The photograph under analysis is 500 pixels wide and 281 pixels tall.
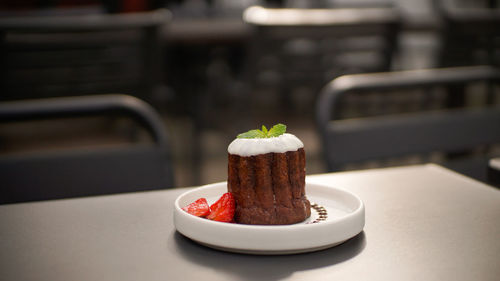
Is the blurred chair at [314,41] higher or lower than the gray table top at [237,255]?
higher

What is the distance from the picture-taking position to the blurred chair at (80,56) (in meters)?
1.69

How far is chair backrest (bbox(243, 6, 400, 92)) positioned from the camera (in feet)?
6.25

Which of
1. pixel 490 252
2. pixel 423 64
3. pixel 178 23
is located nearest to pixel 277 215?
pixel 490 252

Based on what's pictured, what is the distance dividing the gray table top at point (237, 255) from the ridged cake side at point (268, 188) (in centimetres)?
6

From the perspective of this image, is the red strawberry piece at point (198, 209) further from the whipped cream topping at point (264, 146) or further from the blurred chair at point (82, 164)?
the blurred chair at point (82, 164)

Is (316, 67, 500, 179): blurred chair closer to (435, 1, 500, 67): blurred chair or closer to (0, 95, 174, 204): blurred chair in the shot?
(0, 95, 174, 204): blurred chair

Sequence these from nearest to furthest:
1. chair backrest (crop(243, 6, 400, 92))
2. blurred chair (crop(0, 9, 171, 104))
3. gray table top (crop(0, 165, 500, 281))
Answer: gray table top (crop(0, 165, 500, 281)), blurred chair (crop(0, 9, 171, 104)), chair backrest (crop(243, 6, 400, 92))

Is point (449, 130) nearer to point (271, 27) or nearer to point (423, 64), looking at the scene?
point (271, 27)

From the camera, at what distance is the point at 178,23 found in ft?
11.2

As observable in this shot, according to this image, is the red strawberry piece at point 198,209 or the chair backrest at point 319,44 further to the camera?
the chair backrest at point 319,44

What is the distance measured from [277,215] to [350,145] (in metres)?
0.64

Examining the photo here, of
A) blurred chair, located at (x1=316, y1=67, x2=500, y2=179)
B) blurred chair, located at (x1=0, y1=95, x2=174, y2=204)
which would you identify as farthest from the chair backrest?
blurred chair, located at (x1=0, y1=95, x2=174, y2=204)

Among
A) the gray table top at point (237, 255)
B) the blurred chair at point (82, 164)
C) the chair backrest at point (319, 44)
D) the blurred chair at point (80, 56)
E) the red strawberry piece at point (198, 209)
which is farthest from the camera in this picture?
the chair backrest at point (319, 44)

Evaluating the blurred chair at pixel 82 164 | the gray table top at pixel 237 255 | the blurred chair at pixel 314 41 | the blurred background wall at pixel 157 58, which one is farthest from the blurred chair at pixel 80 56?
the gray table top at pixel 237 255
